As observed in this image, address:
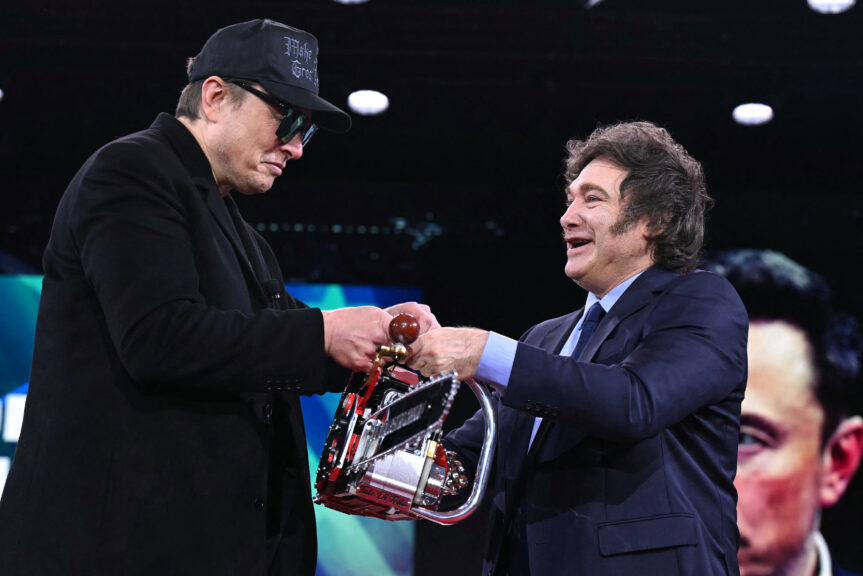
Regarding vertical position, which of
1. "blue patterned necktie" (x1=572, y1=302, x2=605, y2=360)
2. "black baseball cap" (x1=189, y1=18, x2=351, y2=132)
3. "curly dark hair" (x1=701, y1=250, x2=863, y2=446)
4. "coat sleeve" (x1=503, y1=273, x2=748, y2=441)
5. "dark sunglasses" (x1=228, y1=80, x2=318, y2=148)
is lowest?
"coat sleeve" (x1=503, y1=273, x2=748, y2=441)

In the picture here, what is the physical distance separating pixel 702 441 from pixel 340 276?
3.96 meters

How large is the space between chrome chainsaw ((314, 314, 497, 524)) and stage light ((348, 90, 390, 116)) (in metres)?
3.64

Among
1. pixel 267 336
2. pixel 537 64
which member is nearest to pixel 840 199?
pixel 537 64

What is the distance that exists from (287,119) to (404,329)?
2.25 feet

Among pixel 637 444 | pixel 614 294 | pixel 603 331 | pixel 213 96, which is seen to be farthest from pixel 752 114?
pixel 213 96

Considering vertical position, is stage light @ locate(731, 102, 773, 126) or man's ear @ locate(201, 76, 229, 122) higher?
stage light @ locate(731, 102, 773, 126)

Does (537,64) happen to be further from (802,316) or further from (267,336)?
(267,336)

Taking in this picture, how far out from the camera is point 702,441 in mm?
2387

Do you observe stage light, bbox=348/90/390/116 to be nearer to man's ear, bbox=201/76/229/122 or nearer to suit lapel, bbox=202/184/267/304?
man's ear, bbox=201/76/229/122

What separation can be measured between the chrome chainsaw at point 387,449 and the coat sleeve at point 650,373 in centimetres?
17

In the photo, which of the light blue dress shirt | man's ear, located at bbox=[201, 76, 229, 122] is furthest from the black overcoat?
the light blue dress shirt

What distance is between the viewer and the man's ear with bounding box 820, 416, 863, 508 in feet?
19.0

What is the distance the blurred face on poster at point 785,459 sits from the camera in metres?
5.68

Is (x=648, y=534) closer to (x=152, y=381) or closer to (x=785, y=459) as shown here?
(x=152, y=381)
